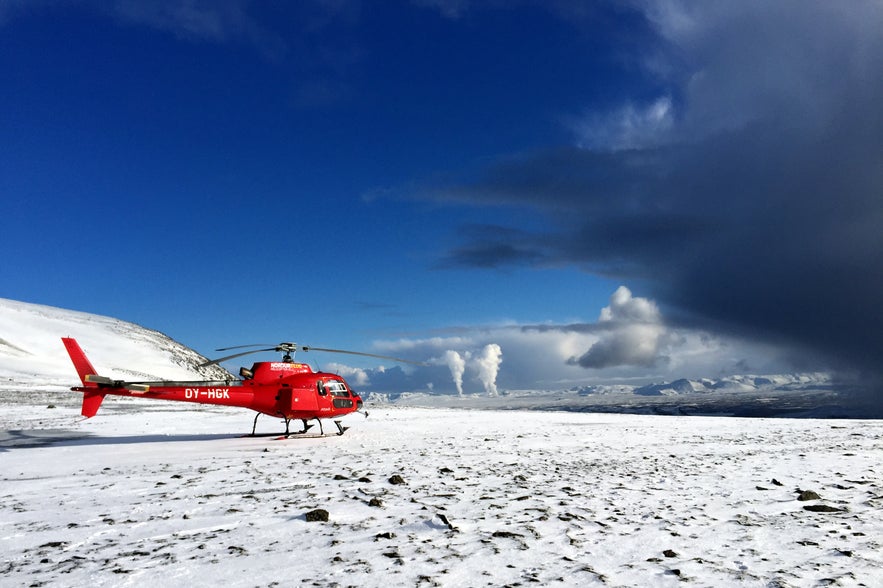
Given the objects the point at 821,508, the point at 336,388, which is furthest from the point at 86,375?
the point at 821,508

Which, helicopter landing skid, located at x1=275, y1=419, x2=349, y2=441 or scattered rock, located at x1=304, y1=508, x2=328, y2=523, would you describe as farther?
helicopter landing skid, located at x1=275, y1=419, x2=349, y2=441

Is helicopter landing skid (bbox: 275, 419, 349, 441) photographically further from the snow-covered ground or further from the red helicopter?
the snow-covered ground

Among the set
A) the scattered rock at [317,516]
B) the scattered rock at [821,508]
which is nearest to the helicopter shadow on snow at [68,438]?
the scattered rock at [317,516]

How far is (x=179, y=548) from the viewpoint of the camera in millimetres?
6172

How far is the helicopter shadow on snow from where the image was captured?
17656mm

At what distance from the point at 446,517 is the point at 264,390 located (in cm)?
1353

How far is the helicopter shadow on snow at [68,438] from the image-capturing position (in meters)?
17.7

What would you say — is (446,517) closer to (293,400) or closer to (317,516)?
(317,516)

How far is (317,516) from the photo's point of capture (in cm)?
738

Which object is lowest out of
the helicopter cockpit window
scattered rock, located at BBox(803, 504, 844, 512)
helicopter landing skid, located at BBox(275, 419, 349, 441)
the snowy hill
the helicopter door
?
helicopter landing skid, located at BBox(275, 419, 349, 441)

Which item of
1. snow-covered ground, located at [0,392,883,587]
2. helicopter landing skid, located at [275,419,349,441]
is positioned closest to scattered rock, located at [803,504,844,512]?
snow-covered ground, located at [0,392,883,587]

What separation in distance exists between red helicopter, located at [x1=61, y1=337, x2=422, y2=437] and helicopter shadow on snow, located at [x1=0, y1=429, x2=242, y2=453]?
4.55ft

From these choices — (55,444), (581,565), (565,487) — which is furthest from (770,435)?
(55,444)

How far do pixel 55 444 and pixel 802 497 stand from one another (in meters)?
21.5
